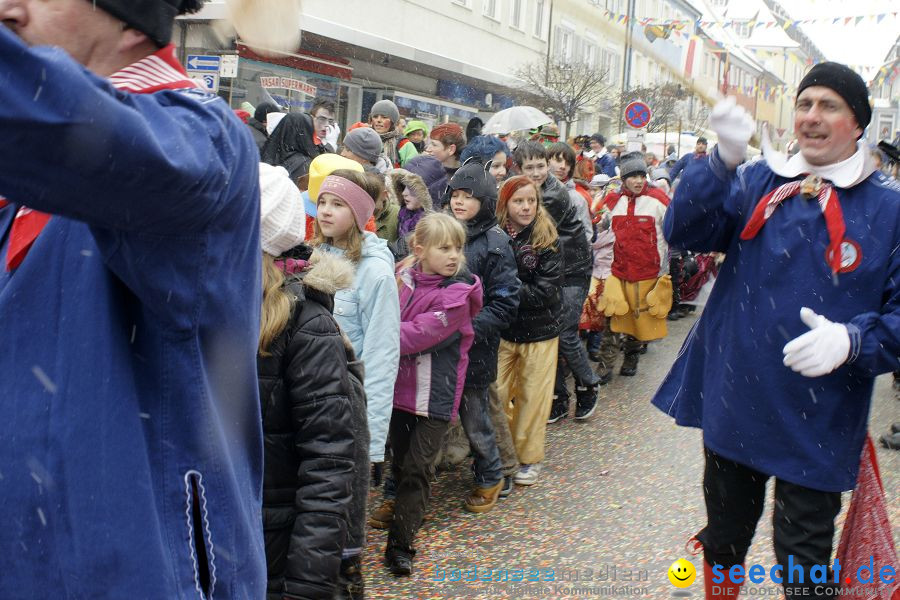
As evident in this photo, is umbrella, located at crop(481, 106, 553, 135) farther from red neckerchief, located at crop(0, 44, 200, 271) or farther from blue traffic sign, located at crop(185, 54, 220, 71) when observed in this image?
red neckerchief, located at crop(0, 44, 200, 271)

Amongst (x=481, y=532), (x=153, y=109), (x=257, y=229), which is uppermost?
(x=153, y=109)

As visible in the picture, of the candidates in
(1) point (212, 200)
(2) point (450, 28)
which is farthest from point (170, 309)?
(2) point (450, 28)

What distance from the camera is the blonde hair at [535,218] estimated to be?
597 cm

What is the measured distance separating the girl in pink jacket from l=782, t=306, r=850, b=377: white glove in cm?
203

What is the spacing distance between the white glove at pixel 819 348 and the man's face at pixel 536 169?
14.1 feet

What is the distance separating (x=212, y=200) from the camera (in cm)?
108

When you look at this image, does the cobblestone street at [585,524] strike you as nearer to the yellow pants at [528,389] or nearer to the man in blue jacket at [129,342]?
the yellow pants at [528,389]

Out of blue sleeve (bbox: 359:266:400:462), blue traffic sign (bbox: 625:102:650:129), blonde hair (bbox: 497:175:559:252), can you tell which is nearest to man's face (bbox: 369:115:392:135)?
blonde hair (bbox: 497:175:559:252)

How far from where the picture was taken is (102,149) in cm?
96

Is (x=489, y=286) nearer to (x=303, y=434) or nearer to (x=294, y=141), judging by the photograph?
(x=294, y=141)

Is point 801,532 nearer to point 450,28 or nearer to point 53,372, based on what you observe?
point 53,372

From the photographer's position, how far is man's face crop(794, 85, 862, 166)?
313cm

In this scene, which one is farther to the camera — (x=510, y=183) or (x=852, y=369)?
(x=510, y=183)

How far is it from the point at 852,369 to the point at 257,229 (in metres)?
2.39
